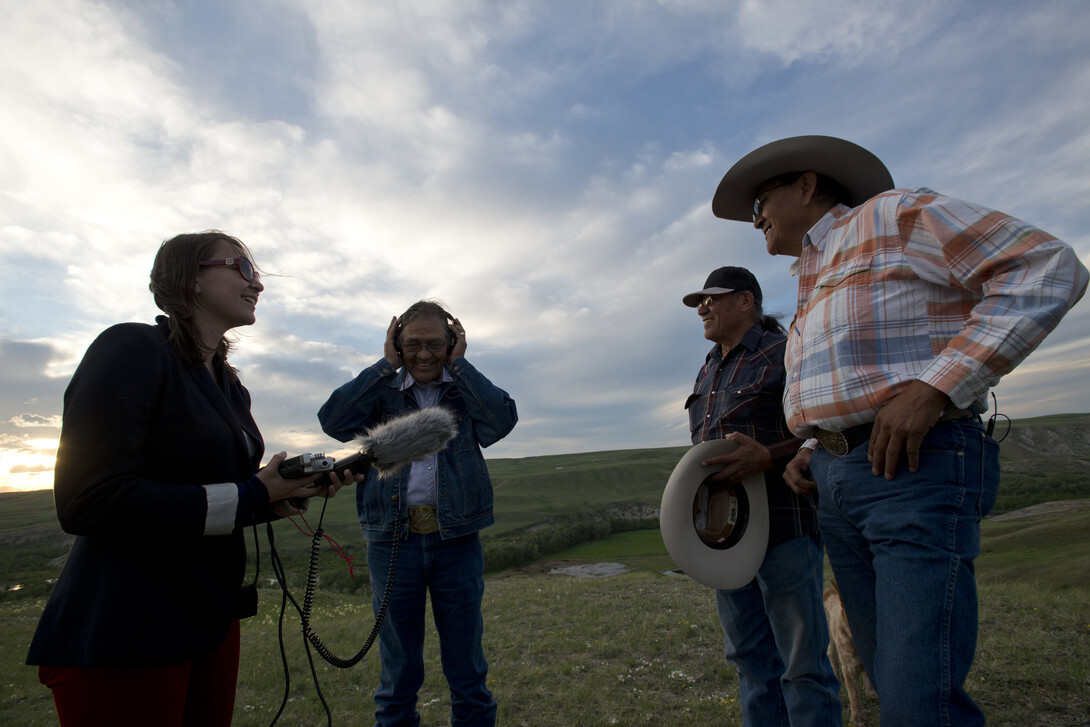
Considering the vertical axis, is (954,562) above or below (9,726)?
above

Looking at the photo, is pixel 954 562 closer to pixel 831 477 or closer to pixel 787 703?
pixel 831 477

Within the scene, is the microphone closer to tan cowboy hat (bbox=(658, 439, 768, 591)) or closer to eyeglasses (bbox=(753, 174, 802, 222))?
tan cowboy hat (bbox=(658, 439, 768, 591))

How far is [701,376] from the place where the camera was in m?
4.34

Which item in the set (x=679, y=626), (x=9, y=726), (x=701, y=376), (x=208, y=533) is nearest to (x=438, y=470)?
(x=208, y=533)

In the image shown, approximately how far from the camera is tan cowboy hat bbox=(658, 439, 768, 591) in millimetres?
3217

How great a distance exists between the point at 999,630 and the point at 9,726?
10.5 m

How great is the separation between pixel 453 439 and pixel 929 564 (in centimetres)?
266

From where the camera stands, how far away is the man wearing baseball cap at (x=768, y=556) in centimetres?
312

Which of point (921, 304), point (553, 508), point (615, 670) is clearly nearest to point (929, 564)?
point (921, 304)

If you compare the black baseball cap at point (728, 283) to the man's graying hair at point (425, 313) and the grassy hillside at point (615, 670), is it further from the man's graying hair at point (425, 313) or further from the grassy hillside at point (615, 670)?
the grassy hillside at point (615, 670)

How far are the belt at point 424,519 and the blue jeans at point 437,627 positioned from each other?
4 cm

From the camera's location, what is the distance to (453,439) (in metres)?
3.73

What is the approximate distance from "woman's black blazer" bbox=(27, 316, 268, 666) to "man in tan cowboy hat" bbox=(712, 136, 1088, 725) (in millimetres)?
2537

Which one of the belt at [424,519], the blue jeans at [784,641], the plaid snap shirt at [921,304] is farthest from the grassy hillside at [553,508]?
the plaid snap shirt at [921,304]
